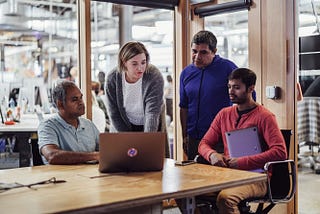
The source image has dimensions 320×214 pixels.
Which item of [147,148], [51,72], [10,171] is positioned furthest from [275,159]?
[51,72]

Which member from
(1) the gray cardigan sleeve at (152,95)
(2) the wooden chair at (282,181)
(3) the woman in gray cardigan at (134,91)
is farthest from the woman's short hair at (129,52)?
(2) the wooden chair at (282,181)

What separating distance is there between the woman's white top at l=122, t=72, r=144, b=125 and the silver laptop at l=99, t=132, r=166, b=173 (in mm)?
1122

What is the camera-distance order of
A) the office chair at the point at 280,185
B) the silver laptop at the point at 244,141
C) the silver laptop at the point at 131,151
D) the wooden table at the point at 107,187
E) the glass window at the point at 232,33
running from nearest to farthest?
the wooden table at the point at 107,187, the silver laptop at the point at 131,151, the silver laptop at the point at 244,141, the office chair at the point at 280,185, the glass window at the point at 232,33

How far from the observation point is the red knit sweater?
282 centimetres

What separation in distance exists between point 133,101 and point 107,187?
1.51 meters

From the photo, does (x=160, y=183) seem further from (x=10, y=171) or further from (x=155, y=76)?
(x=155, y=76)

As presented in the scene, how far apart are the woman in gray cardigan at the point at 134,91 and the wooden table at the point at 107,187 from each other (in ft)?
2.87

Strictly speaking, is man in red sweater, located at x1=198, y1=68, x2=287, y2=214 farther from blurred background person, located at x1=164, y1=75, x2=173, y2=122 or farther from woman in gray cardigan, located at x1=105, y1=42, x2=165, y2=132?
blurred background person, located at x1=164, y1=75, x2=173, y2=122

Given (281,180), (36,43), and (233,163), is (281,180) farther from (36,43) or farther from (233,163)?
(36,43)

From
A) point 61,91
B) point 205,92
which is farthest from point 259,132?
point 61,91

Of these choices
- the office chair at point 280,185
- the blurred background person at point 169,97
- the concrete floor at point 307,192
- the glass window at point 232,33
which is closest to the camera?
the office chair at point 280,185

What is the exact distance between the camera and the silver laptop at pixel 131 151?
228 centimetres

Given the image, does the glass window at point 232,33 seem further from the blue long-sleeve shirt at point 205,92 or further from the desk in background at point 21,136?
the desk in background at point 21,136

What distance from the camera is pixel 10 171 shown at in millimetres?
2465
